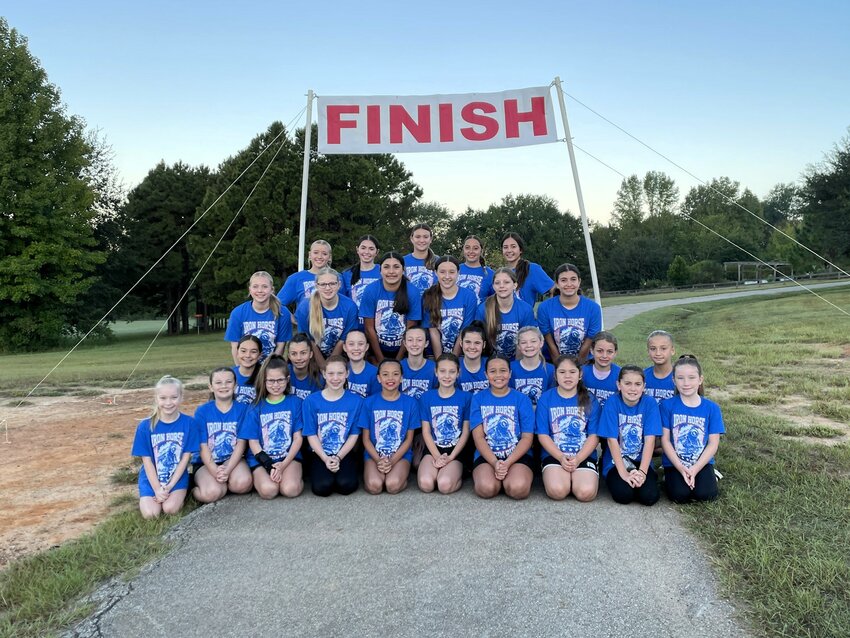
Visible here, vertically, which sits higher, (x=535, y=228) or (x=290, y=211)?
(x=535, y=228)

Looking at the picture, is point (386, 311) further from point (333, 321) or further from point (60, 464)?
point (60, 464)

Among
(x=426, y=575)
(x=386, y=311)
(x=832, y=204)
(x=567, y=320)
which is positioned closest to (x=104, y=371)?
(x=386, y=311)

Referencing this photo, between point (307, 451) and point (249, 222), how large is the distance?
20.9 metres

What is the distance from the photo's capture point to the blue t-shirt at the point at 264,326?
5.11 m

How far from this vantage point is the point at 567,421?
429 cm

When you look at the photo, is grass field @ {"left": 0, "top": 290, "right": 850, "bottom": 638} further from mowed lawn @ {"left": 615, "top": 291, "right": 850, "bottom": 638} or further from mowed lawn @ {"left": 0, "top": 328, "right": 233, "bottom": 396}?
mowed lawn @ {"left": 0, "top": 328, "right": 233, "bottom": 396}

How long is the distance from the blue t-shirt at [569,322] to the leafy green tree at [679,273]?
50701 millimetres

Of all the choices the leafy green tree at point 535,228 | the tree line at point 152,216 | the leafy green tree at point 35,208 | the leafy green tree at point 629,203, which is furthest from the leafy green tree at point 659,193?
the leafy green tree at point 35,208

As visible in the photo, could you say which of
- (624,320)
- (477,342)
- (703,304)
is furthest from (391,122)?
(703,304)

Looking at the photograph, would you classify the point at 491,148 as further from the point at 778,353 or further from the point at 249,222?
the point at 249,222

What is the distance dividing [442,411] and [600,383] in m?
1.26

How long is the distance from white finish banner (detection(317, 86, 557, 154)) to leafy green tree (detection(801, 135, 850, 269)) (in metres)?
26.7

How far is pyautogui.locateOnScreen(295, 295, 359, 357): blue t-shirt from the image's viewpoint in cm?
514

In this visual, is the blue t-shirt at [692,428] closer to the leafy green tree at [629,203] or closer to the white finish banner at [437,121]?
the white finish banner at [437,121]
